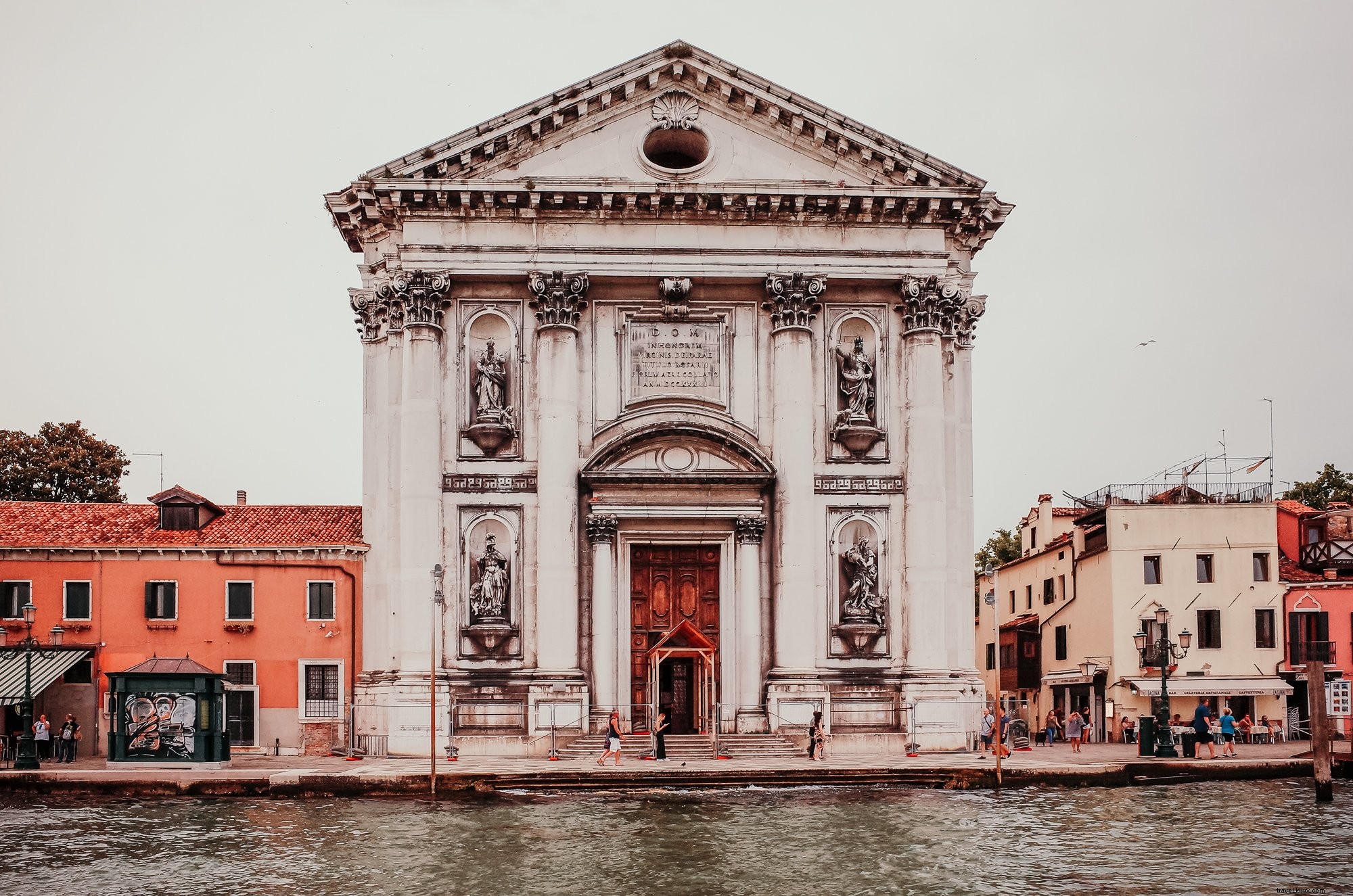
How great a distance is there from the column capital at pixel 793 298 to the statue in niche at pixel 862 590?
5556 millimetres

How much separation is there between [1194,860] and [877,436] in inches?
712

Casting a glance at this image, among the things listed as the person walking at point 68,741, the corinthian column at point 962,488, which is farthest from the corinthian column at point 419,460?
the corinthian column at point 962,488

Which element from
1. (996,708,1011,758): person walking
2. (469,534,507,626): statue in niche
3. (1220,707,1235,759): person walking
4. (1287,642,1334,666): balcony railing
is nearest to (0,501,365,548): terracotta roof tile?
(469,534,507,626): statue in niche

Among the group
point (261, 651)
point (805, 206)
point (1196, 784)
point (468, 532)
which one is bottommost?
point (1196, 784)

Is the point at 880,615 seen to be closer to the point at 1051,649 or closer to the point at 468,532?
the point at 468,532

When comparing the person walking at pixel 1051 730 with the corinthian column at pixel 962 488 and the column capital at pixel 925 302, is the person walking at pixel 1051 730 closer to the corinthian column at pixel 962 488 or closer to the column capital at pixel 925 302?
the corinthian column at pixel 962 488

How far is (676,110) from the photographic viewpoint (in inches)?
1644

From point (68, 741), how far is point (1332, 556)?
1512 inches

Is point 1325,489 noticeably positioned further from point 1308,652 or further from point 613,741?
point 613,741

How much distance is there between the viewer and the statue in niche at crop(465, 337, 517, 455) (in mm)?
40969

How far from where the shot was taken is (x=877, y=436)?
41719mm

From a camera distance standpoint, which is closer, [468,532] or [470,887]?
[470,887]

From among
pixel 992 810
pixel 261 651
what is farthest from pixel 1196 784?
pixel 261 651

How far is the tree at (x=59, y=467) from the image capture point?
200ft
